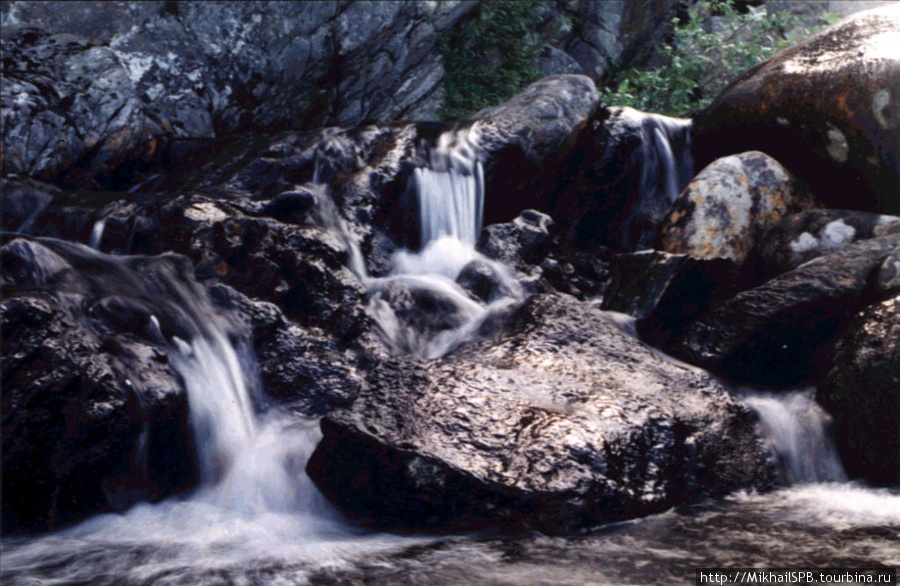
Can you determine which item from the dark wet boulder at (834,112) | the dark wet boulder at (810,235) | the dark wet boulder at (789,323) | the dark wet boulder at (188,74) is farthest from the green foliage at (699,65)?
the dark wet boulder at (789,323)

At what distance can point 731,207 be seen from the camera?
565 centimetres

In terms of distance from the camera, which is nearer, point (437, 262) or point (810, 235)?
point (810, 235)

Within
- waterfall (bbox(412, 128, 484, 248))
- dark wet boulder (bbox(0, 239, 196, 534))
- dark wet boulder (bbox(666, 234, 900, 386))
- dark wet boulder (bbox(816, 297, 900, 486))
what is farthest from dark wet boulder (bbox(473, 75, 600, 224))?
dark wet boulder (bbox(0, 239, 196, 534))

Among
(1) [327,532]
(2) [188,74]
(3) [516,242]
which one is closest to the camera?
(1) [327,532]

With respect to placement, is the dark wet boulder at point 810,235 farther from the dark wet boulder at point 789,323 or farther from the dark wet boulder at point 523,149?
the dark wet boulder at point 523,149

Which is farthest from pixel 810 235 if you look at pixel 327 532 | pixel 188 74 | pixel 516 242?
pixel 188 74

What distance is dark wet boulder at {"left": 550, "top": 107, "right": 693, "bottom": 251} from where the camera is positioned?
666cm

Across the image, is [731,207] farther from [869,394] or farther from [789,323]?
[869,394]

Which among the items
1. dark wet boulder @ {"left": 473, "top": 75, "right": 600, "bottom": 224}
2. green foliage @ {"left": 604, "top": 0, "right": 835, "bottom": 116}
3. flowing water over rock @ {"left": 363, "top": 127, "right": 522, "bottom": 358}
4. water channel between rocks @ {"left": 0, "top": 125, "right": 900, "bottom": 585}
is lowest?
water channel between rocks @ {"left": 0, "top": 125, "right": 900, "bottom": 585}

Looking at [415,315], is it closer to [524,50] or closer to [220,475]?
[220,475]

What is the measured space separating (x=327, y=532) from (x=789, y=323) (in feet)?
8.72

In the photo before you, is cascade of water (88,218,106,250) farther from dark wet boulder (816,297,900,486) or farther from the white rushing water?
dark wet boulder (816,297,900,486)

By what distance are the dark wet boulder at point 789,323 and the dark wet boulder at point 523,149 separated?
101 inches

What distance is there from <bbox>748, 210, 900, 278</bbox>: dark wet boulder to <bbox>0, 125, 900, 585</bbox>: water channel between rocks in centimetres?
144
